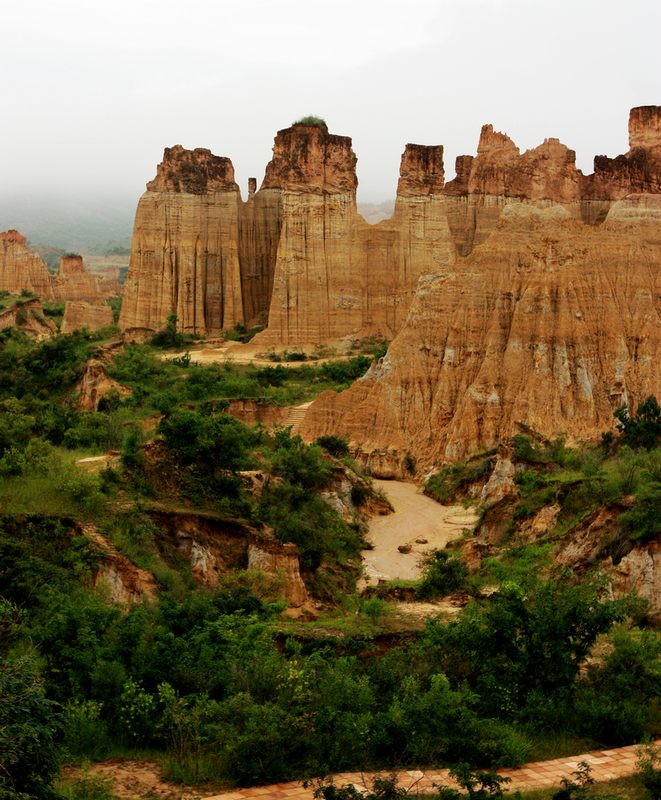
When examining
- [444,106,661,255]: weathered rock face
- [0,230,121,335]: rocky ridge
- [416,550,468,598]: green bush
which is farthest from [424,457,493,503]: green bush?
[0,230,121,335]: rocky ridge

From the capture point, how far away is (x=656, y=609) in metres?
18.6

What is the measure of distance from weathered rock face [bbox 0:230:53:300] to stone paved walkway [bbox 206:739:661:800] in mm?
66701

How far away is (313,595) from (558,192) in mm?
35671

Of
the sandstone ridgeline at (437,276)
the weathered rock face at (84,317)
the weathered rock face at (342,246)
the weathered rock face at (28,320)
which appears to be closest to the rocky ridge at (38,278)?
the weathered rock face at (28,320)

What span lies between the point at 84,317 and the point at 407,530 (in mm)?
34672

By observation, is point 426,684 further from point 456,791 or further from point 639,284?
point 639,284

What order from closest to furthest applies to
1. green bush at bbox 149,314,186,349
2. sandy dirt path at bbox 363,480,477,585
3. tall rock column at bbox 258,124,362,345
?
sandy dirt path at bbox 363,480,477,585
tall rock column at bbox 258,124,362,345
green bush at bbox 149,314,186,349

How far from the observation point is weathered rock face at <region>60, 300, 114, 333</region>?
194 ft

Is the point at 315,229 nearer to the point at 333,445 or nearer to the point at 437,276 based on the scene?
the point at 437,276

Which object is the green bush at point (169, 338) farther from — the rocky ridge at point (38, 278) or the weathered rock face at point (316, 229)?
the rocky ridge at point (38, 278)

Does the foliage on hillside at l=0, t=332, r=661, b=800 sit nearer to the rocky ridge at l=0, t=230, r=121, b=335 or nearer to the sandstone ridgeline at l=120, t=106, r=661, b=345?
the sandstone ridgeline at l=120, t=106, r=661, b=345

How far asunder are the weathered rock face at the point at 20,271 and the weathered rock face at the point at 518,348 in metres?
43.7

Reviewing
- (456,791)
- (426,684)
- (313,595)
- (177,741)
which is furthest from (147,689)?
(313,595)

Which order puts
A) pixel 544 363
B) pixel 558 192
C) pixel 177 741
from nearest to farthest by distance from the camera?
pixel 177 741 → pixel 544 363 → pixel 558 192
